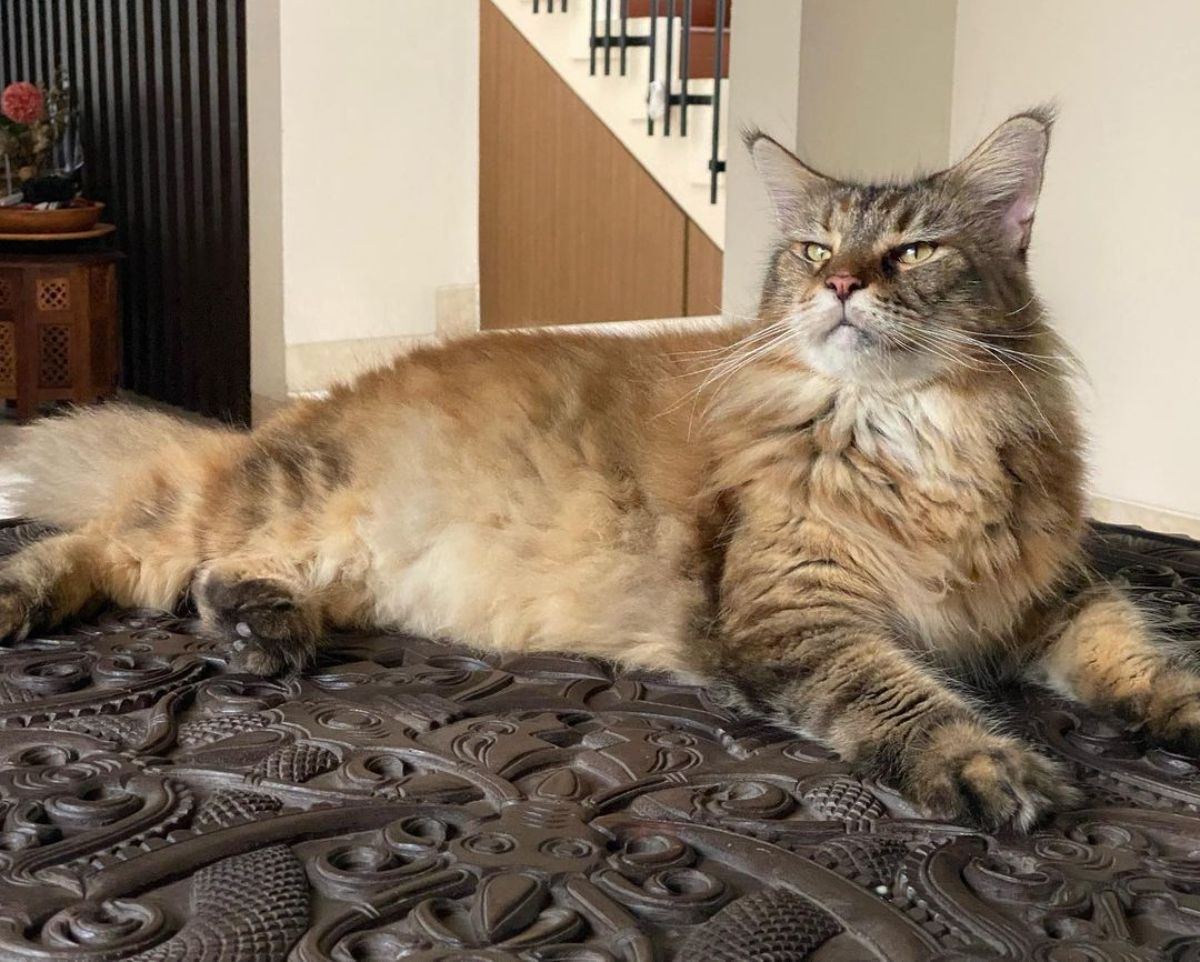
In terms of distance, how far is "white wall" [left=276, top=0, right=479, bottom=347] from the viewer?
5020mm

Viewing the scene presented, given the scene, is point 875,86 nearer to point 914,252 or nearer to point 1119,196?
point 1119,196

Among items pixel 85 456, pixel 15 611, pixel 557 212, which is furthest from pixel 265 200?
pixel 15 611

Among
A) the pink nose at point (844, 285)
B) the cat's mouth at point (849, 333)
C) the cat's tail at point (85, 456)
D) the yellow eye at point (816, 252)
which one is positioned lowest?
the cat's tail at point (85, 456)

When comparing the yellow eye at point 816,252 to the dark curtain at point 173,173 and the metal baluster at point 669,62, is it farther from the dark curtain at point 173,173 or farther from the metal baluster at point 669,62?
the metal baluster at point 669,62

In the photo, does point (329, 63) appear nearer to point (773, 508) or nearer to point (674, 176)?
point (674, 176)

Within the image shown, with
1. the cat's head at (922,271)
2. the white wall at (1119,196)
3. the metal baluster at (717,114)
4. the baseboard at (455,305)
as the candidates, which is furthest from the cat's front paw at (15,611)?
the metal baluster at (717,114)

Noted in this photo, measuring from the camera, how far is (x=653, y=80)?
605cm

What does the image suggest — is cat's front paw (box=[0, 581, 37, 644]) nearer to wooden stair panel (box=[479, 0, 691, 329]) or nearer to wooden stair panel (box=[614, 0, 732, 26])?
wooden stair panel (box=[479, 0, 691, 329])

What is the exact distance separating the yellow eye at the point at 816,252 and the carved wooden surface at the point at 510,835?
591 mm

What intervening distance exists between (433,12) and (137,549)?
3.69 meters

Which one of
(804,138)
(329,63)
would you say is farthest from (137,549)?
(329,63)

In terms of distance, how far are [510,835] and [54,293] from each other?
12.5 feet

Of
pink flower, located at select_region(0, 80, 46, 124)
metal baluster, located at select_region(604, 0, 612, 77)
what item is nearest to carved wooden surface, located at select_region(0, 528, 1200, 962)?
pink flower, located at select_region(0, 80, 46, 124)

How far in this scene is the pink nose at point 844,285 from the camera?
5.82ft
